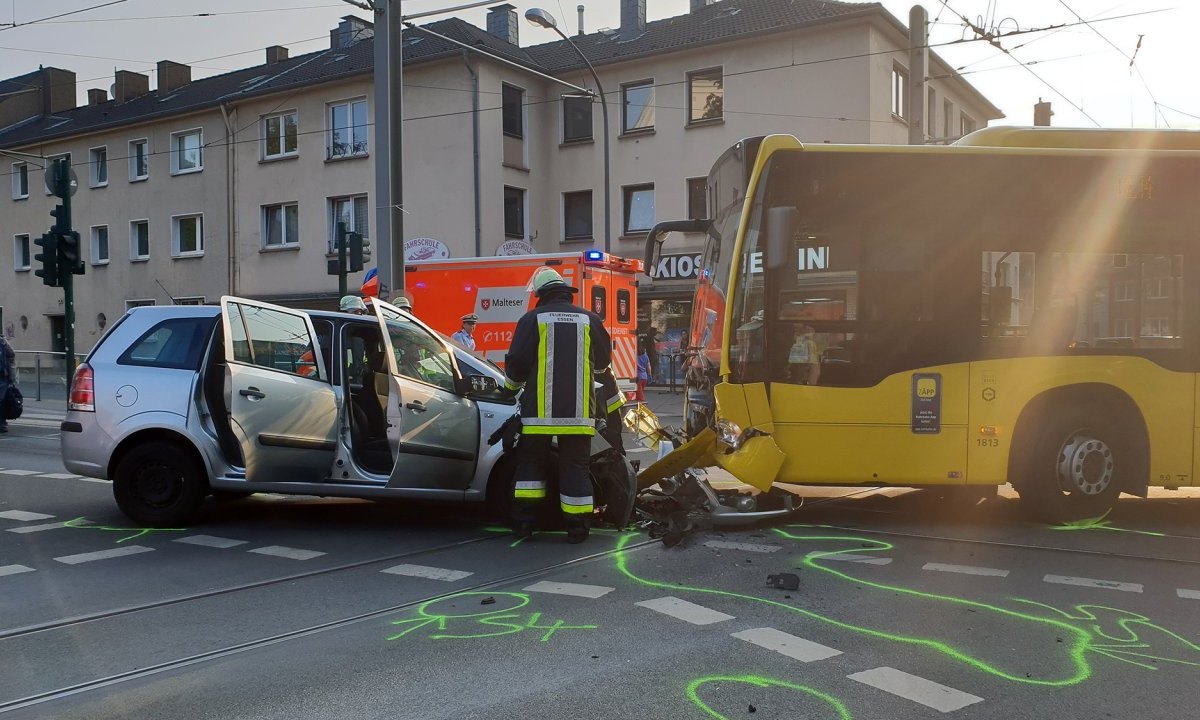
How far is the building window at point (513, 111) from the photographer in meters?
27.6

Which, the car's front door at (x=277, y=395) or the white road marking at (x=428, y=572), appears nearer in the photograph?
the white road marking at (x=428, y=572)

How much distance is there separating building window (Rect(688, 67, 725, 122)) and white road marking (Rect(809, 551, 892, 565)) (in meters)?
20.5

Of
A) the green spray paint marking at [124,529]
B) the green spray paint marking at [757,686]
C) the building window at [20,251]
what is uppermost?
the building window at [20,251]

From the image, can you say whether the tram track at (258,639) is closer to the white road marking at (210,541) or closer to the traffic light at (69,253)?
the white road marking at (210,541)

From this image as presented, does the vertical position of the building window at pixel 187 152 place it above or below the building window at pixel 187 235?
above

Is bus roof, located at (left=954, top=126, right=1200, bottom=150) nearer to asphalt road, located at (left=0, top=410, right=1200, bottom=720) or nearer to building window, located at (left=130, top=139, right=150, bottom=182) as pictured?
asphalt road, located at (left=0, top=410, right=1200, bottom=720)

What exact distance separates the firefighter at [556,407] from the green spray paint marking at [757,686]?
280 centimetres

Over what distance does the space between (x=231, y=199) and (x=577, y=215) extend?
11.3 meters

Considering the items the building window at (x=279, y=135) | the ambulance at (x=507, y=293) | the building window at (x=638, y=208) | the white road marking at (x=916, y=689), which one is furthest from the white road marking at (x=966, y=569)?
the building window at (x=279, y=135)

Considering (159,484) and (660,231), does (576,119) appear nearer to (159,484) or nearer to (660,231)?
(660,231)

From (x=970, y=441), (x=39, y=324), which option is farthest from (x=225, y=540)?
(x=39, y=324)

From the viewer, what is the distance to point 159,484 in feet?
24.3

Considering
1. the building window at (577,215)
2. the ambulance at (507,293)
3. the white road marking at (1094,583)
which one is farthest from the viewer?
the building window at (577,215)

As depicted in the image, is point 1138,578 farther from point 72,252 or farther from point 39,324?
point 39,324
